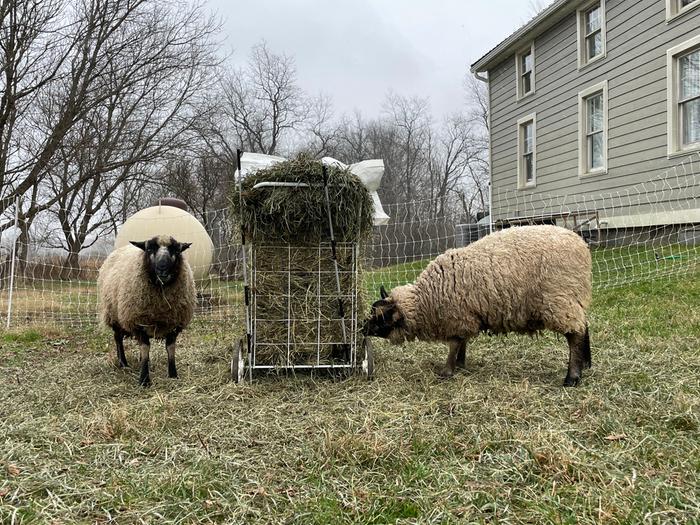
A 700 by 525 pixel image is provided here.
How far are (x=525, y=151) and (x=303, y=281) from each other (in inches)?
482

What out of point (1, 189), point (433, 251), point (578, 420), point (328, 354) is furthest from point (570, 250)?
point (1, 189)

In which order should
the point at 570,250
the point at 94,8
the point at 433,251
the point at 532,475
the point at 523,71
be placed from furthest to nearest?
the point at 523,71 < the point at 94,8 < the point at 433,251 < the point at 570,250 < the point at 532,475

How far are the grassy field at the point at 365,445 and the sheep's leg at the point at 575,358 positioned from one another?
163 millimetres

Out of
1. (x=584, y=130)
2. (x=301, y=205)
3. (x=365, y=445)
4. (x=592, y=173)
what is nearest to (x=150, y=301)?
(x=301, y=205)

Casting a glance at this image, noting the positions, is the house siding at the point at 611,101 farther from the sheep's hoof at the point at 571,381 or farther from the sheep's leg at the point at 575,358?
the sheep's hoof at the point at 571,381

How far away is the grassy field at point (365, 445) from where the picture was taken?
7.85ft

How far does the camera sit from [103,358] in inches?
243

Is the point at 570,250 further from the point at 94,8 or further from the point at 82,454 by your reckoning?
the point at 94,8

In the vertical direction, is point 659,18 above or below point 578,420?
above

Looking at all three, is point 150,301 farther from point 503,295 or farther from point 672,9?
point 672,9

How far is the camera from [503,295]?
4754 millimetres

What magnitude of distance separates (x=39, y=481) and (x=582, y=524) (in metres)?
2.64

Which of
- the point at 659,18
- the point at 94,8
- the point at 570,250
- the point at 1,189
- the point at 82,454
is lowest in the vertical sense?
the point at 82,454

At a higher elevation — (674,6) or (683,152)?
→ (674,6)
